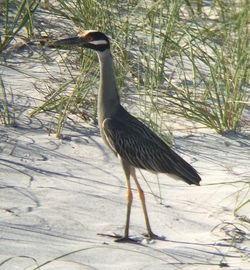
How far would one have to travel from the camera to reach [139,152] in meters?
4.95

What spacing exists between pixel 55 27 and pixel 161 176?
2435 mm

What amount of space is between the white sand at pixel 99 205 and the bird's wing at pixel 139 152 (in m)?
0.32

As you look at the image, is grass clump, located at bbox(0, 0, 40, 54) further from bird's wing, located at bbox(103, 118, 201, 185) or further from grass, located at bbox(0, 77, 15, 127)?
bird's wing, located at bbox(103, 118, 201, 185)

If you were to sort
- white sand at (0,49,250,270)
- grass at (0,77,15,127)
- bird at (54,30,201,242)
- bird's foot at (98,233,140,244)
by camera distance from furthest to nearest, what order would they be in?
1. grass at (0,77,15,127)
2. bird at (54,30,201,242)
3. bird's foot at (98,233,140,244)
4. white sand at (0,49,250,270)

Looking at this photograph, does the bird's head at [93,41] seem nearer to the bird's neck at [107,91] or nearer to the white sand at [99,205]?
the bird's neck at [107,91]

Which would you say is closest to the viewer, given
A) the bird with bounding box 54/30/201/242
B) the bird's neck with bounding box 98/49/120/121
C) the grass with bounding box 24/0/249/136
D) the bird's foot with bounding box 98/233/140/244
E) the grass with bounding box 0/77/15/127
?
the bird's foot with bounding box 98/233/140/244

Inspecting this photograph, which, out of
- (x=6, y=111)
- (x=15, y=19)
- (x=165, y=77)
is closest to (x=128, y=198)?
(x=6, y=111)

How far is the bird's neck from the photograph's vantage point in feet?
16.6

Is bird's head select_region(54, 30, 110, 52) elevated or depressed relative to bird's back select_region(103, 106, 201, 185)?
elevated

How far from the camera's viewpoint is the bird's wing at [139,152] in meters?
4.93

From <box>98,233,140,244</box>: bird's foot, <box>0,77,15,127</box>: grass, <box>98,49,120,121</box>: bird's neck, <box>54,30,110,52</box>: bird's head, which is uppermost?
<box>54,30,110,52</box>: bird's head

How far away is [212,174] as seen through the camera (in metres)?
5.81

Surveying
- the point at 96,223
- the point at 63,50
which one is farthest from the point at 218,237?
the point at 63,50

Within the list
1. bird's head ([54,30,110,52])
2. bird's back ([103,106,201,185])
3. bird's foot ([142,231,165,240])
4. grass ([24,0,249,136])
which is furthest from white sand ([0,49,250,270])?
bird's head ([54,30,110,52])
